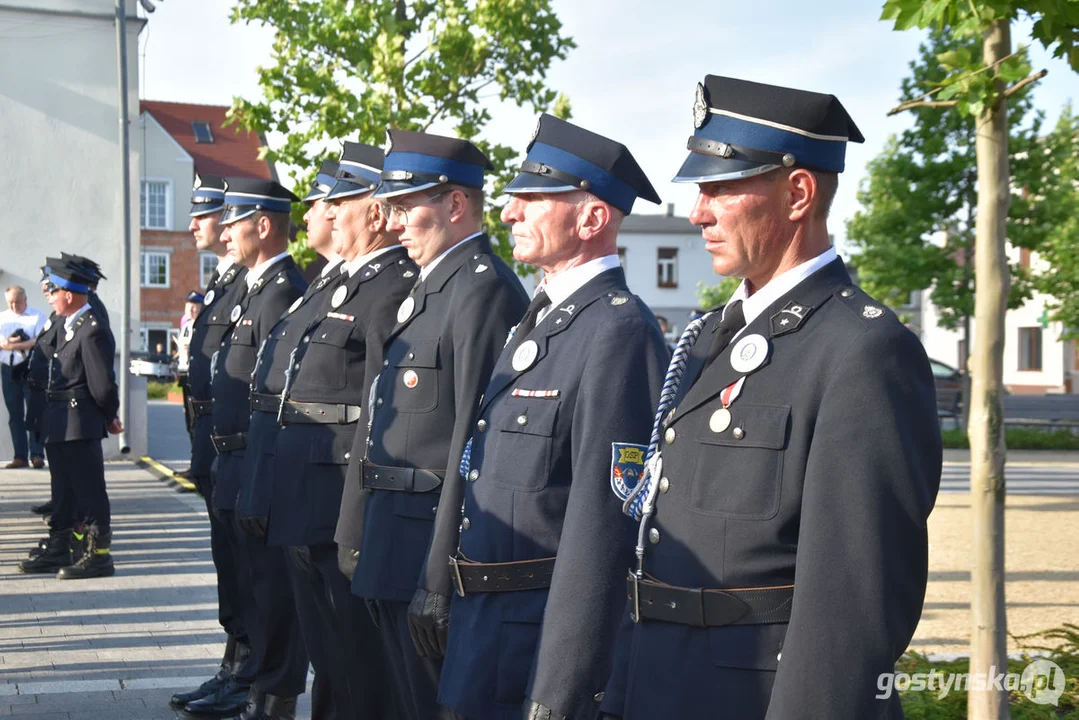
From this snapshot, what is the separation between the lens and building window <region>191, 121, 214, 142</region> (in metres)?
53.8

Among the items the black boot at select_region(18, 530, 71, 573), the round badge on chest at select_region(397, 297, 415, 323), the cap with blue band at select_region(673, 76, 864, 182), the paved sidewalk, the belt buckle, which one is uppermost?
the cap with blue band at select_region(673, 76, 864, 182)

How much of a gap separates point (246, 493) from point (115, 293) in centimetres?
1270

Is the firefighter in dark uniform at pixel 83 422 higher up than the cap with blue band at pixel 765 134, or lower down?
lower down

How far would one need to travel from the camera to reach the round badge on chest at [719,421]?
8.18 ft

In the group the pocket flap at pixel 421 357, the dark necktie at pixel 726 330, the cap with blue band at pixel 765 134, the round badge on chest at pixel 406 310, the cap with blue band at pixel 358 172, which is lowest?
the pocket flap at pixel 421 357

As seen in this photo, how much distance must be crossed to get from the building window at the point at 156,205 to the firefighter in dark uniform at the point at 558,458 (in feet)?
163

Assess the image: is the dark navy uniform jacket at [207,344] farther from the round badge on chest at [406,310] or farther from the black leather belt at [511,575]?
the black leather belt at [511,575]

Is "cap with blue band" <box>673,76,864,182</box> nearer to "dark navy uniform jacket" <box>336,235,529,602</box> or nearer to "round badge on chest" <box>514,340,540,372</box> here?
"round badge on chest" <box>514,340,540,372</box>

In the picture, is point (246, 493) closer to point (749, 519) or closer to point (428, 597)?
point (428, 597)

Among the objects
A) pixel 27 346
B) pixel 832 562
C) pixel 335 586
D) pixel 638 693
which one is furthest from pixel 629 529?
pixel 27 346

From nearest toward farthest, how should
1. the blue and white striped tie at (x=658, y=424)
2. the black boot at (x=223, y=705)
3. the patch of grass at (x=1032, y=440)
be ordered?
1. the blue and white striped tie at (x=658, y=424)
2. the black boot at (x=223, y=705)
3. the patch of grass at (x=1032, y=440)

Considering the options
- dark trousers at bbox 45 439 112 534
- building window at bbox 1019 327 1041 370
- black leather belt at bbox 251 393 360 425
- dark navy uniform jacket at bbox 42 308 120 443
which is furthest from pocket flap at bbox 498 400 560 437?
building window at bbox 1019 327 1041 370

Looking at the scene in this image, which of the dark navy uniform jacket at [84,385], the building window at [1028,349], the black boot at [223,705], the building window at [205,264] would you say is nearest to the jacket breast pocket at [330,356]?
the black boot at [223,705]

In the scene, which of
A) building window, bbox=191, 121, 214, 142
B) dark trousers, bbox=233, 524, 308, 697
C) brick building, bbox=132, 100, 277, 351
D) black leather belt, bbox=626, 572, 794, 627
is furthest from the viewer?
building window, bbox=191, 121, 214, 142
